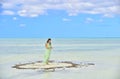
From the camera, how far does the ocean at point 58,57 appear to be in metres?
3.48

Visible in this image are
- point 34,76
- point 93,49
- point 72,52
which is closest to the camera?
point 34,76

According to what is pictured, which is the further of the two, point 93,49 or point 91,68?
point 93,49

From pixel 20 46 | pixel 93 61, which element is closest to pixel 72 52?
pixel 93 61

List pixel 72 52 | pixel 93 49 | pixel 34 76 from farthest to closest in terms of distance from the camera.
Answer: pixel 93 49, pixel 72 52, pixel 34 76

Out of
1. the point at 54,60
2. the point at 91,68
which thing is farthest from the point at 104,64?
the point at 54,60

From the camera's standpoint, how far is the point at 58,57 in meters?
3.51

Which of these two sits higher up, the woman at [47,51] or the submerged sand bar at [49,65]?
the woman at [47,51]

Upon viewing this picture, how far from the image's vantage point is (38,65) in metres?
3.55

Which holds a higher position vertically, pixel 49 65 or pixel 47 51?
pixel 47 51

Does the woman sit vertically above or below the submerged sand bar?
above

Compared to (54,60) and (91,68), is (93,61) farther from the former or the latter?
(54,60)

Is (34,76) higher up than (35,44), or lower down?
lower down

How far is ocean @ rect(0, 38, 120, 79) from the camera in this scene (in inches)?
137

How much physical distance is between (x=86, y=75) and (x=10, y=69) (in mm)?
629
